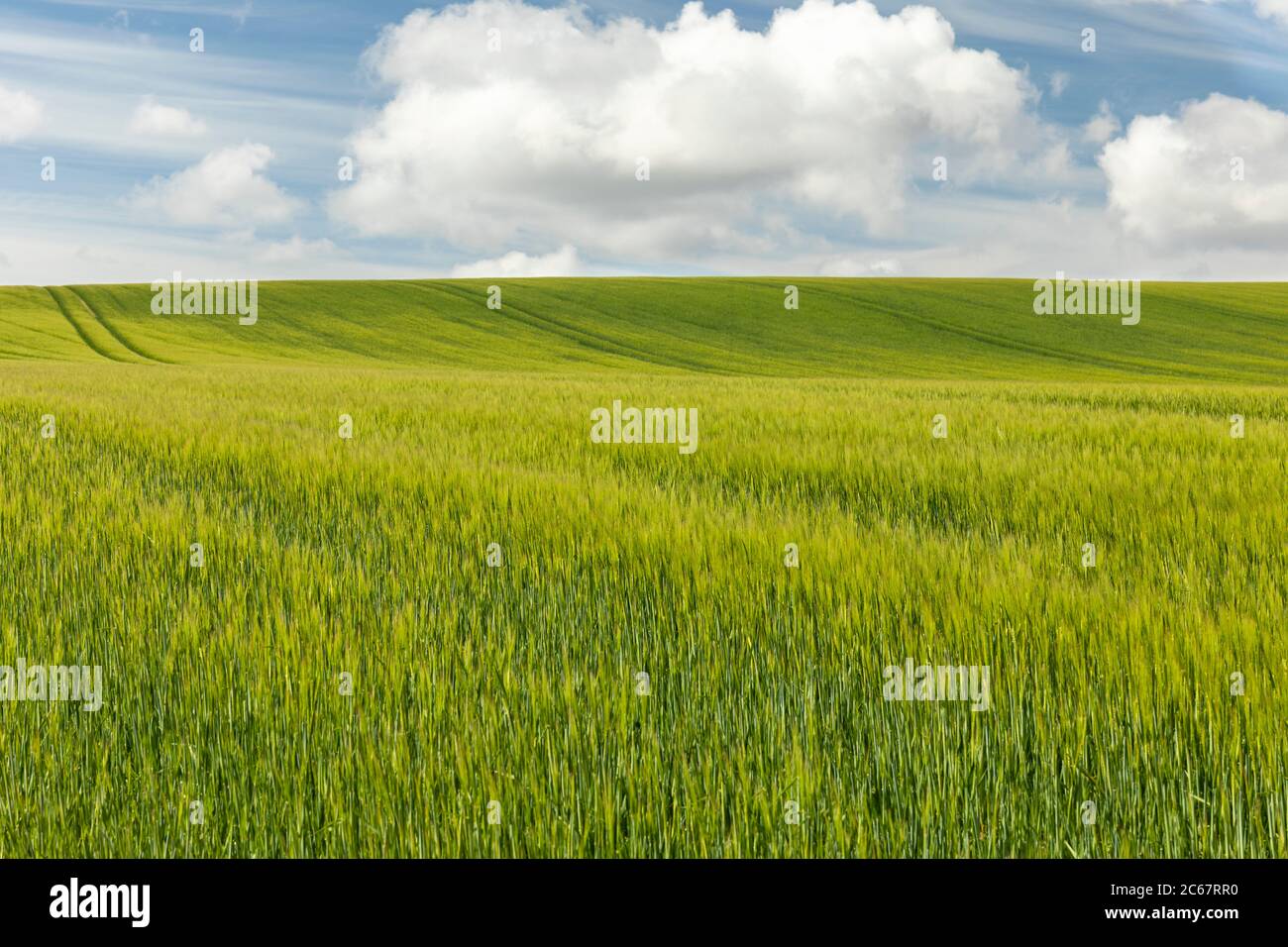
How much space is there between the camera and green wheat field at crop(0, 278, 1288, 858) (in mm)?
Result: 2127

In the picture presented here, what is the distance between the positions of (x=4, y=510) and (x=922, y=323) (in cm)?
5805

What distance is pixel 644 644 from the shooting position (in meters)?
3.10

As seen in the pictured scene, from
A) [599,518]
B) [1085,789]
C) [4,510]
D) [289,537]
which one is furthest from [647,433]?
[1085,789]

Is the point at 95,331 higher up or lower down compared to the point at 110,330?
lower down

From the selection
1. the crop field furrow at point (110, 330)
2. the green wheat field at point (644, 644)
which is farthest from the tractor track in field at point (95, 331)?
the green wheat field at point (644, 644)

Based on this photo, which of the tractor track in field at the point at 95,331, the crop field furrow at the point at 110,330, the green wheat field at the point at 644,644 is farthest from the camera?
the crop field furrow at the point at 110,330

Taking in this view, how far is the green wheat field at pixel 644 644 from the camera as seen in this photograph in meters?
2.13

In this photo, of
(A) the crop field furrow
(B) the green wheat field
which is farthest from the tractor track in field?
(B) the green wheat field

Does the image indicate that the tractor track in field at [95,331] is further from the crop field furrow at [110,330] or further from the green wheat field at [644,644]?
the green wheat field at [644,644]

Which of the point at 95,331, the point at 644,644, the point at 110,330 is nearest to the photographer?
the point at 644,644

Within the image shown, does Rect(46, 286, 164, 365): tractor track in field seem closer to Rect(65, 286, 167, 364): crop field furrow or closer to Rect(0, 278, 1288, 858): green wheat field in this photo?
Rect(65, 286, 167, 364): crop field furrow

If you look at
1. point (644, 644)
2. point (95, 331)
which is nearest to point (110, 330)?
point (95, 331)

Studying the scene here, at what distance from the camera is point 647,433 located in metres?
8.62

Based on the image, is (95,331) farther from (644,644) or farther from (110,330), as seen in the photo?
(644,644)
